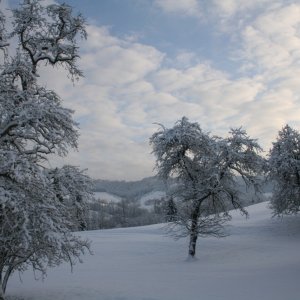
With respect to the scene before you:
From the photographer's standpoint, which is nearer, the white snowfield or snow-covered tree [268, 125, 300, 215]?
the white snowfield

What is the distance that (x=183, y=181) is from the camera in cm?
2997

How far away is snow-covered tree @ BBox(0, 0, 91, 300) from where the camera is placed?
1095 cm

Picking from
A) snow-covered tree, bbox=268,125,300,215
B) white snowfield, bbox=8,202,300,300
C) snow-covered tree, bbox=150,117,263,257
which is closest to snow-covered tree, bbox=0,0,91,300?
white snowfield, bbox=8,202,300,300

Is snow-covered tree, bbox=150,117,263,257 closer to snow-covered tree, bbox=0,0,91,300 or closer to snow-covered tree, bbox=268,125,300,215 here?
snow-covered tree, bbox=268,125,300,215

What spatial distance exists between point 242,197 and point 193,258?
5805mm

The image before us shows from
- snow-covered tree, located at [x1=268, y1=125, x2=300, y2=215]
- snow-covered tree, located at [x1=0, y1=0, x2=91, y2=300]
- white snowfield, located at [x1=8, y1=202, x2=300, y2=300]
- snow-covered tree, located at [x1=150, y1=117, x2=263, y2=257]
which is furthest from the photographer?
snow-covered tree, located at [x1=268, y1=125, x2=300, y2=215]

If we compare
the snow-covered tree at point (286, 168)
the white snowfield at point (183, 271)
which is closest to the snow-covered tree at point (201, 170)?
the white snowfield at point (183, 271)

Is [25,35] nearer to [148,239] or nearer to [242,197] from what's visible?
[242,197]

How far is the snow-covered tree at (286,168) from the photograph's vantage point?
113 feet

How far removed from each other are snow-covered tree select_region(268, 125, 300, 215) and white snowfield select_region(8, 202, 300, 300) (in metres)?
2.75

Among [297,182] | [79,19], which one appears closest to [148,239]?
[297,182]

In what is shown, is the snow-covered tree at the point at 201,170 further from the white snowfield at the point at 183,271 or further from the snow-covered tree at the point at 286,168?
the snow-covered tree at the point at 286,168

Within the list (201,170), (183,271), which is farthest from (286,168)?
(183,271)

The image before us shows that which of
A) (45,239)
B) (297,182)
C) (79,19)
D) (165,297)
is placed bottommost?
(165,297)
